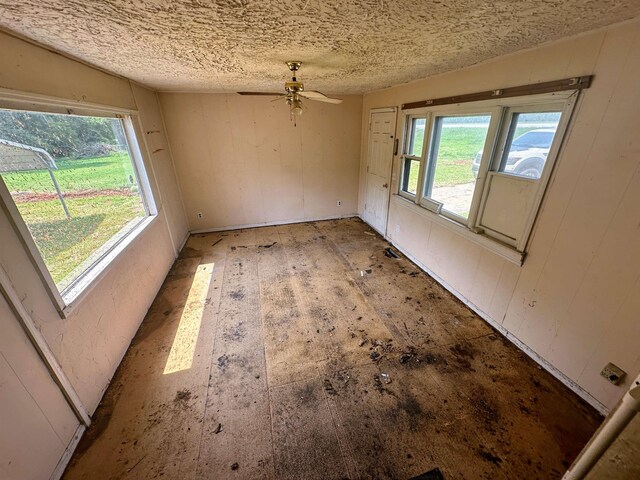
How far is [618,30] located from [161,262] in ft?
14.3

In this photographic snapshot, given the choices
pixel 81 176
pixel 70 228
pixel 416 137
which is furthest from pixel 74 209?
pixel 416 137

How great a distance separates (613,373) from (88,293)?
3.50 meters

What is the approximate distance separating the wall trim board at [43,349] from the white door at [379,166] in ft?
13.1

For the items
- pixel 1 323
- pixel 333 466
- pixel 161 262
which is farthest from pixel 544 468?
pixel 161 262

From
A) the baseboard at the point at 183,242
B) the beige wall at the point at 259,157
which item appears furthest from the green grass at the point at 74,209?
the beige wall at the point at 259,157

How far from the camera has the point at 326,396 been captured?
185 cm

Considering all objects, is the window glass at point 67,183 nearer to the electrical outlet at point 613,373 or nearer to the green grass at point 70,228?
the green grass at point 70,228

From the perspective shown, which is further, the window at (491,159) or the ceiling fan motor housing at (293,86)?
the ceiling fan motor housing at (293,86)

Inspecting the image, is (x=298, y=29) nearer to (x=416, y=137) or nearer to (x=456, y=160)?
(x=456, y=160)

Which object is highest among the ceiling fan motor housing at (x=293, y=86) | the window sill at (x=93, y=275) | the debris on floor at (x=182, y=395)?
the ceiling fan motor housing at (x=293, y=86)

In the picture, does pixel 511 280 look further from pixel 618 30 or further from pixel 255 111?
pixel 255 111

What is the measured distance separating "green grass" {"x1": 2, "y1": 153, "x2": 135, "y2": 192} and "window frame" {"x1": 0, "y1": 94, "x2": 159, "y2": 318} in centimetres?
14

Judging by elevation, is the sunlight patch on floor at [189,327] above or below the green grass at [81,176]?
below

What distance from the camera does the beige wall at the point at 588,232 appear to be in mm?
1473
